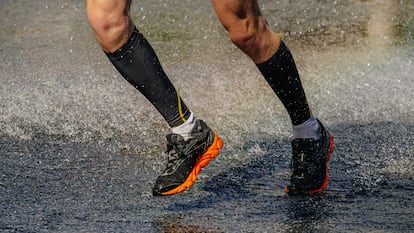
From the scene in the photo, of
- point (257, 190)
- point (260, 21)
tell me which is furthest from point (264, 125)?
point (260, 21)

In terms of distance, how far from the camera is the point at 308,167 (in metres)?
3.84

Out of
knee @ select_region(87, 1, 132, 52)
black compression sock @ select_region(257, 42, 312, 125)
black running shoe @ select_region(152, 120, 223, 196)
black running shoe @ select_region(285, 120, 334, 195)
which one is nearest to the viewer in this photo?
knee @ select_region(87, 1, 132, 52)

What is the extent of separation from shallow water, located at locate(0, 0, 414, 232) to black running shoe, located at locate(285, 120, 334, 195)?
0.05m

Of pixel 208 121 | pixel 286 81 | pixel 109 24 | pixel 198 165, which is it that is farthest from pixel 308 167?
pixel 208 121

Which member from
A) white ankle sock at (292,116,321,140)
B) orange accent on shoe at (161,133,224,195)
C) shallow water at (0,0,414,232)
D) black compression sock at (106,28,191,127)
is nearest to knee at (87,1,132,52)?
black compression sock at (106,28,191,127)

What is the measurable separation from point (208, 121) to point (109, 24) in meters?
1.67

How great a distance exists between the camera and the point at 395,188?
154 inches

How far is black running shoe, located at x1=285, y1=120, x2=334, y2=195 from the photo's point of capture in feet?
12.6

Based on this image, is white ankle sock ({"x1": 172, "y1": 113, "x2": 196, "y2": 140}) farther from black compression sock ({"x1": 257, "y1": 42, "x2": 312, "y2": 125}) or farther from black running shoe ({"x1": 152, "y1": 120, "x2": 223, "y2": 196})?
black compression sock ({"x1": 257, "y1": 42, "x2": 312, "y2": 125})

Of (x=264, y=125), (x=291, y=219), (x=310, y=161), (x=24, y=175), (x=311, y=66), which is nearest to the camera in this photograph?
(x=291, y=219)

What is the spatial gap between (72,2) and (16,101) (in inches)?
124

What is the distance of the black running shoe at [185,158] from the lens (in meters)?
3.56

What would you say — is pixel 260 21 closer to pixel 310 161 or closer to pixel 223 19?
pixel 223 19

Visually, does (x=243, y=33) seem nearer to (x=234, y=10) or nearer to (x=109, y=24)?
(x=234, y=10)
